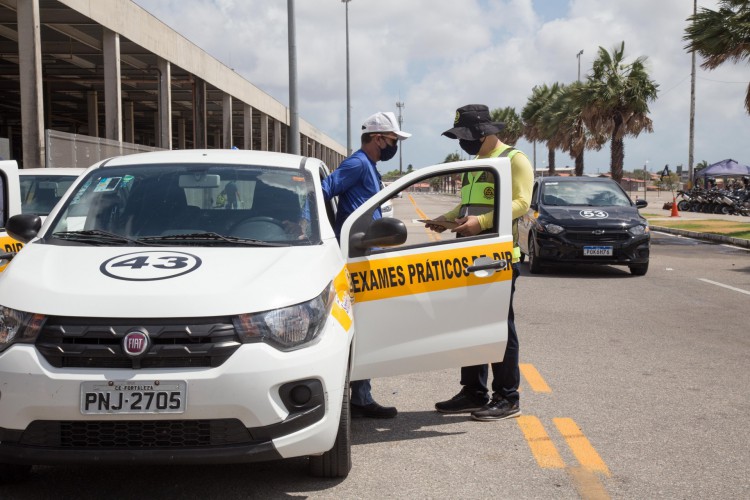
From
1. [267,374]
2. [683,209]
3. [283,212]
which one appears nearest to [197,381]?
[267,374]

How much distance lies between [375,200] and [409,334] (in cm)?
75

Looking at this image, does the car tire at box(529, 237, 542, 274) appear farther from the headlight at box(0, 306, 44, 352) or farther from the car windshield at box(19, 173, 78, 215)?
the headlight at box(0, 306, 44, 352)

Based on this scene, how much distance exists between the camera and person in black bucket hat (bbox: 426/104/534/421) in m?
5.16

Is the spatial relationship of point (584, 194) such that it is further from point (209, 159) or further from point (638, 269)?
point (209, 159)

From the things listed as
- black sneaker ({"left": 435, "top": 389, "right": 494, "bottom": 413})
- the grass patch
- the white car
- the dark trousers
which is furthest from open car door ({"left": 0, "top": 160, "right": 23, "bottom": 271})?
the grass patch

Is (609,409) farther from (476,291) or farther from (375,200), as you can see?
(375,200)

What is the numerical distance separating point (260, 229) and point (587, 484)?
80.8 inches

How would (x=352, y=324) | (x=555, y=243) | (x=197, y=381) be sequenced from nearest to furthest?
(x=197, y=381) < (x=352, y=324) < (x=555, y=243)

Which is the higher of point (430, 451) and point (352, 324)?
point (352, 324)

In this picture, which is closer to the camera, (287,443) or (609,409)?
(287,443)

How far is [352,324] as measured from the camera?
4.25 meters

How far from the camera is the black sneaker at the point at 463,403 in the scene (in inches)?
214

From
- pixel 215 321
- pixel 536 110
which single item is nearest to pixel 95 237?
pixel 215 321

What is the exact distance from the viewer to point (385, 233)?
4371mm
